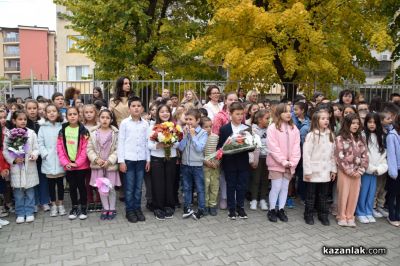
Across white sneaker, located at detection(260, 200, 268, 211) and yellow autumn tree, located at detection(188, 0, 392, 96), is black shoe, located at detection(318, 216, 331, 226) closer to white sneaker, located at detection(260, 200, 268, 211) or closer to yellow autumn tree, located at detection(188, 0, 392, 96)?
white sneaker, located at detection(260, 200, 268, 211)

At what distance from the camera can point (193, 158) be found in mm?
5926

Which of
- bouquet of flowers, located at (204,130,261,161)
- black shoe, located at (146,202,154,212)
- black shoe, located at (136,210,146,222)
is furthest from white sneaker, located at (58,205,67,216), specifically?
bouquet of flowers, located at (204,130,261,161)

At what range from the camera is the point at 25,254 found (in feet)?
15.1

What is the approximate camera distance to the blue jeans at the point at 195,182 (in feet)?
19.6

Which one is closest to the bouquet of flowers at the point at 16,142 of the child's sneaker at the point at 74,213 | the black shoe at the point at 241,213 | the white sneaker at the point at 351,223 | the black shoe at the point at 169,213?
the child's sneaker at the point at 74,213

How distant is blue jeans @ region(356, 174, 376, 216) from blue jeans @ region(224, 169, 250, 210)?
75.9 inches

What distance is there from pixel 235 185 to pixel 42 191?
10.7 ft

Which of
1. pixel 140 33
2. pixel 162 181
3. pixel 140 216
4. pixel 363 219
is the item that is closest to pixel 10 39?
pixel 140 33

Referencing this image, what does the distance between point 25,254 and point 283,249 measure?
10.9ft

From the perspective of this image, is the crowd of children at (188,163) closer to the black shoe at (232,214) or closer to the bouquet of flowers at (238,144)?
the black shoe at (232,214)

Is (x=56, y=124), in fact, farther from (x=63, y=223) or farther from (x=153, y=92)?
(x=153, y=92)

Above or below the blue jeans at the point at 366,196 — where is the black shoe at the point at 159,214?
below

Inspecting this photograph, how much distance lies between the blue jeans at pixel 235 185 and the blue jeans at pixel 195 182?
1.39 ft

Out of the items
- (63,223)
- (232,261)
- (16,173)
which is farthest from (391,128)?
(16,173)
